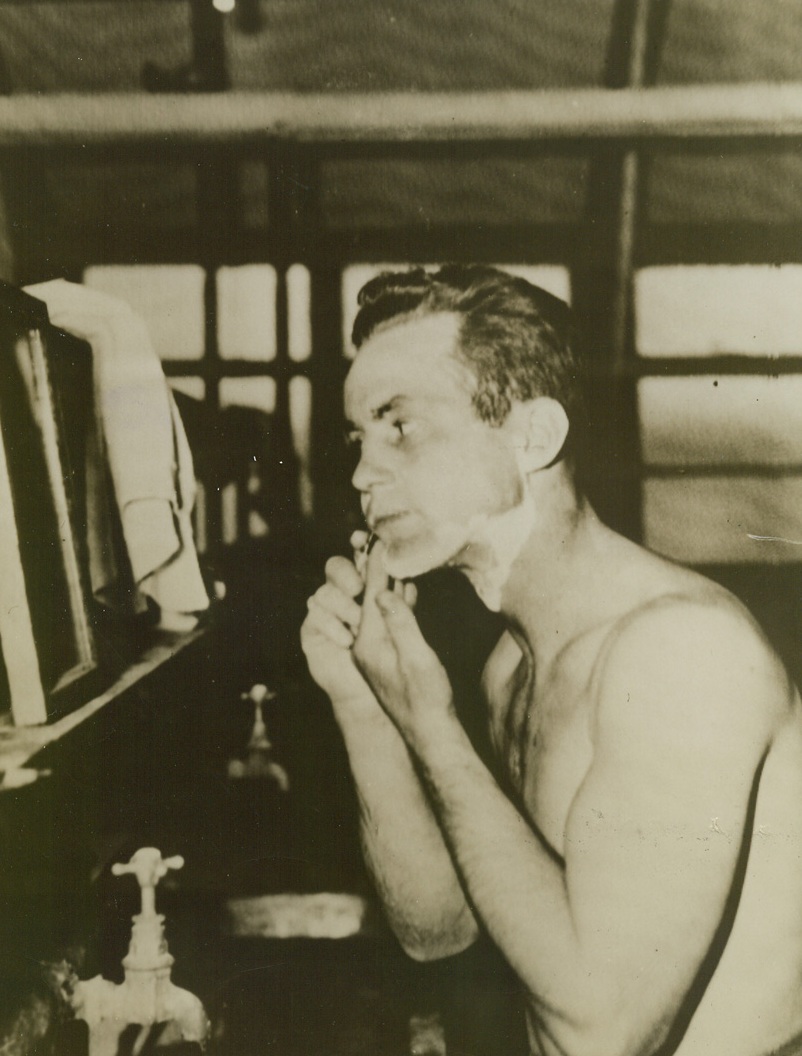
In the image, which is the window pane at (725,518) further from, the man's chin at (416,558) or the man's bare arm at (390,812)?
the man's bare arm at (390,812)

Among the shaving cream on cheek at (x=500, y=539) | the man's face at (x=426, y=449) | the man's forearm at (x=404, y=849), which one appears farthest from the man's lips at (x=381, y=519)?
the man's forearm at (x=404, y=849)

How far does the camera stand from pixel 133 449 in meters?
1.37

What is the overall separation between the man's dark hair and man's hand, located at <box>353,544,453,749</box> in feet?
0.97

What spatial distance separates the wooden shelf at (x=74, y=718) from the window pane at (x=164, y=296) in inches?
17.4

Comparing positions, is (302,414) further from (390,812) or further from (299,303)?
(390,812)

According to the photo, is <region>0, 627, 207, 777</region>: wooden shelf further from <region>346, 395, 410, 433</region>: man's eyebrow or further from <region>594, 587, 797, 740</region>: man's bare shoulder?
<region>594, 587, 797, 740</region>: man's bare shoulder

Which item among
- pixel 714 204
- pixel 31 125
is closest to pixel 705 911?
pixel 714 204

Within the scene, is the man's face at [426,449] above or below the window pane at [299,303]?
below

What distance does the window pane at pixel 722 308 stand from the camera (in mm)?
1383

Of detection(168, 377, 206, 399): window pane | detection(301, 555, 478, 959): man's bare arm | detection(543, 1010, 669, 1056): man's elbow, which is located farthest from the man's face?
detection(543, 1010, 669, 1056): man's elbow

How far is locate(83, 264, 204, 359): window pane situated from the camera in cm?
137

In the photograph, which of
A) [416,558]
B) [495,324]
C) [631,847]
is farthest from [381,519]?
[631,847]

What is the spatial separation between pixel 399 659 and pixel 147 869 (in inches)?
18.9

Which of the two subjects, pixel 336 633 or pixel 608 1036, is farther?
pixel 336 633
